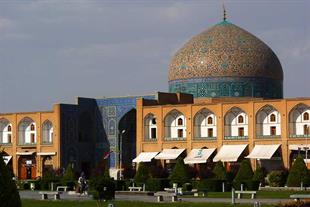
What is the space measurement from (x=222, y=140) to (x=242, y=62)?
25.0 ft

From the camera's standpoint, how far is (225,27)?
56.5 meters

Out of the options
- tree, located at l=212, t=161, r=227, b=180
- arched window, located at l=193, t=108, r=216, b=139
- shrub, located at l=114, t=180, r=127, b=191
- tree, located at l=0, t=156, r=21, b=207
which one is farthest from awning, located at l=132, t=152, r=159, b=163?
tree, located at l=0, t=156, r=21, b=207

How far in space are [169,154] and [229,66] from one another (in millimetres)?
7982

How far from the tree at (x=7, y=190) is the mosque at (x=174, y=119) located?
3348cm

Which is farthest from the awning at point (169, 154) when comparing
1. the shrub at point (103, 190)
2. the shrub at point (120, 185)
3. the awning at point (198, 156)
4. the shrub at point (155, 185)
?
the shrub at point (103, 190)

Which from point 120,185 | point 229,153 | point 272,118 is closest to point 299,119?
point 272,118

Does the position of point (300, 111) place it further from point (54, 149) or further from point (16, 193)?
point (16, 193)

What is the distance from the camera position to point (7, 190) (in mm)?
14852

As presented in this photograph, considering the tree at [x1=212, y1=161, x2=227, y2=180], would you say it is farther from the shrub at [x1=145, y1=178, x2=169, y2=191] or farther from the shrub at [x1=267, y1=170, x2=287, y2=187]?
the shrub at [x1=145, y1=178, x2=169, y2=191]

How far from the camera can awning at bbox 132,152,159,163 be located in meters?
50.7

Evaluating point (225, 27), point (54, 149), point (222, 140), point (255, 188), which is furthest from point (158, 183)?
point (225, 27)

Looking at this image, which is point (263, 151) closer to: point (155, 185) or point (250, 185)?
point (250, 185)

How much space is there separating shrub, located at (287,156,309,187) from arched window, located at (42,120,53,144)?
20381 millimetres

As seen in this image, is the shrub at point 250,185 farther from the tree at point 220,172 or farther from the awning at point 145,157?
the awning at point 145,157
